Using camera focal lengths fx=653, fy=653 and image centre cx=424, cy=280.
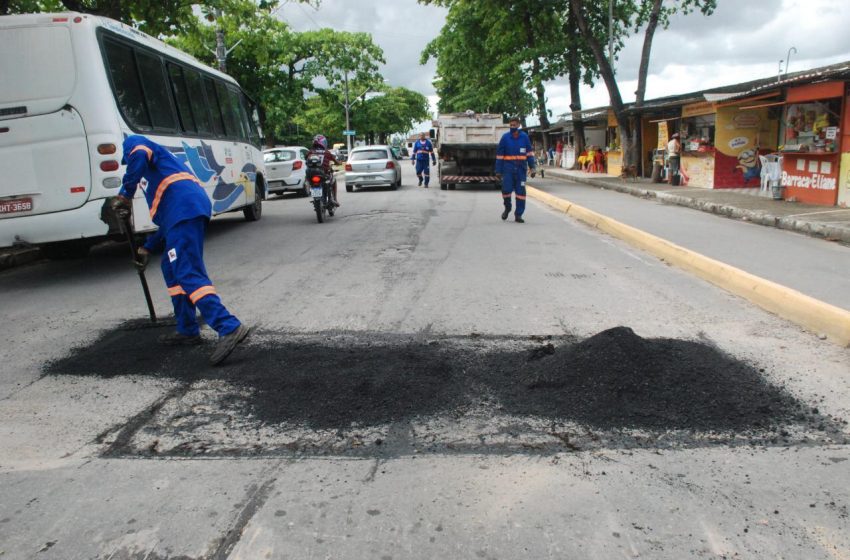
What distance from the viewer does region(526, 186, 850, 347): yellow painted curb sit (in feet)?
17.1

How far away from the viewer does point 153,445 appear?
3449 millimetres

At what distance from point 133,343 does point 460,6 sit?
102ft

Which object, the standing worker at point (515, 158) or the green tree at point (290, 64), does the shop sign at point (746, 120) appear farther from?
the green tree at point (290, 64)

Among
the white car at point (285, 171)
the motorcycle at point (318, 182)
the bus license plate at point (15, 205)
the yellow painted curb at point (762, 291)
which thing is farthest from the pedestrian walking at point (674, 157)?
the bus license plate at point (15, 205)

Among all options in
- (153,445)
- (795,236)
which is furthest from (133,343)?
(795,236)

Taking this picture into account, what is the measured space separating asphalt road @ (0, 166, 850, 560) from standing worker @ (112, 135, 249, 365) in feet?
1.10

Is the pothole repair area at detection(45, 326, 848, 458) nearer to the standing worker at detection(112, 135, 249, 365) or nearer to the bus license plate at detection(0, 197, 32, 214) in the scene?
the standing worker at detection(112, 135, 249, 365)

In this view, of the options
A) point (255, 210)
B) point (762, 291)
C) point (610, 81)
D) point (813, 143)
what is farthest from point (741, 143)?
point (762, 291)

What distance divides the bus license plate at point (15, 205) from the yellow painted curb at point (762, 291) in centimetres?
781

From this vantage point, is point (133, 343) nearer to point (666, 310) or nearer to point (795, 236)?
point (666, 310)

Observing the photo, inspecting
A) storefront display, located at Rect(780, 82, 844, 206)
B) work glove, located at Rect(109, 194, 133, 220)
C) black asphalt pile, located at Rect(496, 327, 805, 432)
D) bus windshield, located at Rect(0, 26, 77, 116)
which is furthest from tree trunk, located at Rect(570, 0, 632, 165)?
work glove, located at Rect(109, 194, 133, 220)

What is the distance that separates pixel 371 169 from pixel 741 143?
37.5ft

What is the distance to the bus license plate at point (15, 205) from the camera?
7.42 metres

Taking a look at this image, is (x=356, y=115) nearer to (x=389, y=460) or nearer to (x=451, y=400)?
(x=451, y=400)
